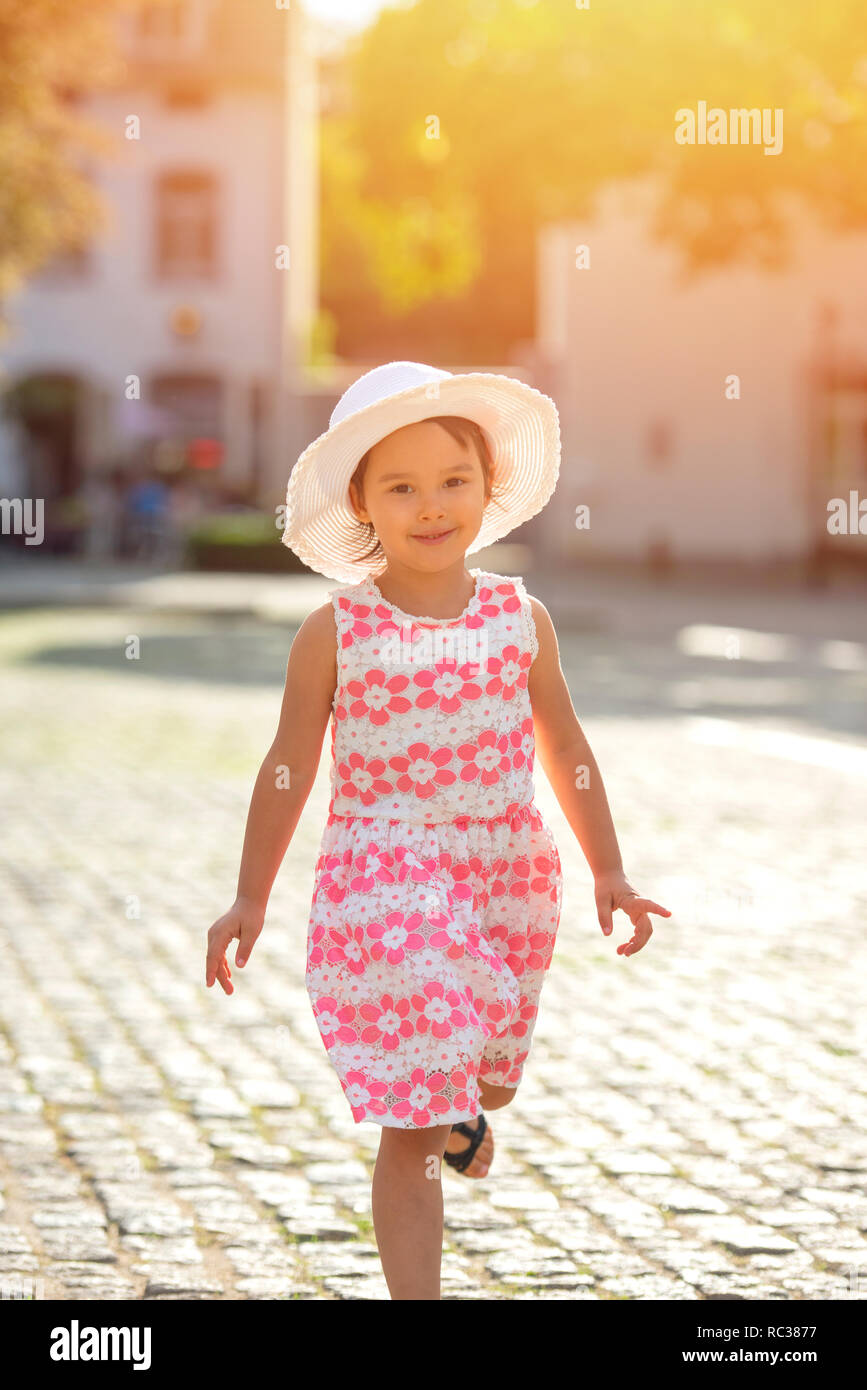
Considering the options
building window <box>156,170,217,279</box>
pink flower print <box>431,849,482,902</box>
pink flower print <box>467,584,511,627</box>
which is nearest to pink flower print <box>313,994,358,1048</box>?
pink flower print <box>431,849,482,902</box>

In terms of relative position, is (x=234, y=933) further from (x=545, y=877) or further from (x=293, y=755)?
(x=545, y=877)

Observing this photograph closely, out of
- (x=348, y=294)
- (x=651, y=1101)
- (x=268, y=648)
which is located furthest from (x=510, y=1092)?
(x=348, y=294)

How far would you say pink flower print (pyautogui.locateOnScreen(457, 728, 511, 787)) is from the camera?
10.8 feet

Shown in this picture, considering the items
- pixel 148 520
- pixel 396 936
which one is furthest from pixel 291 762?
pixel 148 520

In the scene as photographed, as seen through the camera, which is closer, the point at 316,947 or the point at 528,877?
the point at 316,947

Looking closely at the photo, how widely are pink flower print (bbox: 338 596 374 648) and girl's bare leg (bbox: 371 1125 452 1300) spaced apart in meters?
0.74

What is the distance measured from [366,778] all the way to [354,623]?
Answer: 0.78 ft

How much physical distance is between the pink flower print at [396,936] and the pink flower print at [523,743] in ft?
1.11

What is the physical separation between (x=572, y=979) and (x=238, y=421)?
3371 centimetres

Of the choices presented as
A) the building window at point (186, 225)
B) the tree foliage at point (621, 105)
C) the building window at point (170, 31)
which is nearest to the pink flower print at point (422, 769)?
the tree foliage at point (621, 105)

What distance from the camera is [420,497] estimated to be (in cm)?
330

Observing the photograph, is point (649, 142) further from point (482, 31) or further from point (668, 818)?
point (668, 818)

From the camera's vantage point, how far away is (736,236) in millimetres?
23734

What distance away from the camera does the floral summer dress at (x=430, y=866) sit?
3.14 metres
